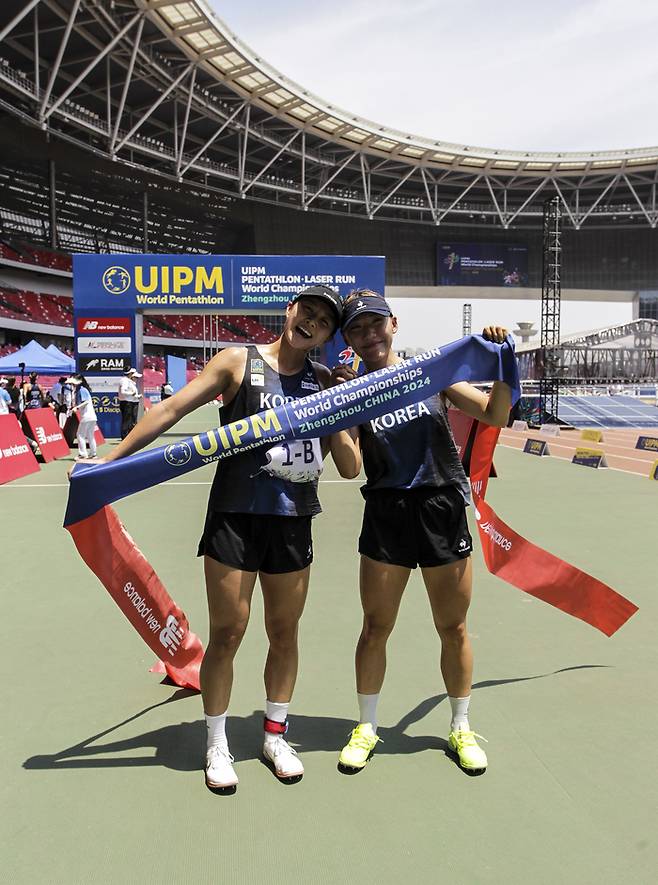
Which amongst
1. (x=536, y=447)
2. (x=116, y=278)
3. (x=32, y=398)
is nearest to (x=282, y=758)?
(x=536, y=447)

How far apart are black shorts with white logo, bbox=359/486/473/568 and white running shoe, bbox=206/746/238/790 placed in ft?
2.99

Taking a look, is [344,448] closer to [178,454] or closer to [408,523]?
[408,523]

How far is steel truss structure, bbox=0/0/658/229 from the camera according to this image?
3019 cm

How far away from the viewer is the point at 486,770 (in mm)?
2307

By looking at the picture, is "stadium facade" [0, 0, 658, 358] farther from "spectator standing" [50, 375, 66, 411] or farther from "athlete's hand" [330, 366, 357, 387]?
"athlete's hand" [330, 366, 357, 387]

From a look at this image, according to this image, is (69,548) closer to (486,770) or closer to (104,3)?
(486,770)

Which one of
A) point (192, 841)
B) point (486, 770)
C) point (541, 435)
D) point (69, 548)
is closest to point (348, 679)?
point (486, 770)

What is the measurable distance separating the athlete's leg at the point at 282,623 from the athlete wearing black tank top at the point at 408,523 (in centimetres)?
28

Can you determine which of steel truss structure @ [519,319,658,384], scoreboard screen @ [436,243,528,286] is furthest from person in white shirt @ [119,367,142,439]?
scoreboard screen @ [436,243,528,286]

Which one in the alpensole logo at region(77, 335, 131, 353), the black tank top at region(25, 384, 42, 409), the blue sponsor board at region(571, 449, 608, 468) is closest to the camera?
the blue sponsor board at region(571, 449, 608, 468)

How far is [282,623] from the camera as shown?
2.33 m

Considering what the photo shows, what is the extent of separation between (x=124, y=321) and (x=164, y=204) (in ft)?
132

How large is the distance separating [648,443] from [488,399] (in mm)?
11868

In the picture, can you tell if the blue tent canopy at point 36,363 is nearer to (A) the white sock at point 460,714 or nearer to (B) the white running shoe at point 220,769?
(B) the white running shoe at point 220,769
